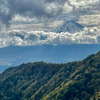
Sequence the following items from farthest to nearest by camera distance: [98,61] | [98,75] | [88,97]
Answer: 1. [98,61]
2. [98,75]
3. [88,97]

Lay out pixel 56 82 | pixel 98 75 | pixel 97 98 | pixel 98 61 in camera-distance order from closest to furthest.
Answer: pixel 97 98
pixel 98 75
pixel 98 61
pixel 56 82

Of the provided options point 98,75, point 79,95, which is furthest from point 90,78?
point 79,95

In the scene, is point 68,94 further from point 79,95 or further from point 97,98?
point 97,98

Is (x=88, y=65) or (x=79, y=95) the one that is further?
(x=88, y=65)

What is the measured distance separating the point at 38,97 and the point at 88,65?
4022 cm

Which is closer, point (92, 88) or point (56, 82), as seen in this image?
point (92, 88)

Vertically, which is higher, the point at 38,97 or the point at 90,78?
the point at 90,78

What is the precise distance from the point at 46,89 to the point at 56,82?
909cm

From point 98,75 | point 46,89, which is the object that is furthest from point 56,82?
point 98,75

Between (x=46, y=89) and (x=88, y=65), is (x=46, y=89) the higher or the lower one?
the lower one

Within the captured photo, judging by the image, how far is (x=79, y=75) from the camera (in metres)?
174

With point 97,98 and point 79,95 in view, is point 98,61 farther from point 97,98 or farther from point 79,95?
point 97,98

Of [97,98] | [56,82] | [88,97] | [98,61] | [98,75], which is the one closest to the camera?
[97,98]

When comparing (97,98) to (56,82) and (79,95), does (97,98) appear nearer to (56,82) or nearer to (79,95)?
(79,95)
